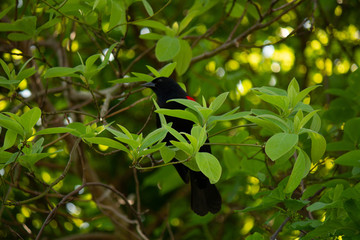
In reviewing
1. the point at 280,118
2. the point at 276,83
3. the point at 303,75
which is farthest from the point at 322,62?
the point at 280,118

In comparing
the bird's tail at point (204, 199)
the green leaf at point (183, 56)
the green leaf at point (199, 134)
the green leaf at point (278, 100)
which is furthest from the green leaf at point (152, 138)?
the bird's tail at point (204, 199)

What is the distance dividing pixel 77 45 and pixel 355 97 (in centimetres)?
307

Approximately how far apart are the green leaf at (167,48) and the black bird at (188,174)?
885mm

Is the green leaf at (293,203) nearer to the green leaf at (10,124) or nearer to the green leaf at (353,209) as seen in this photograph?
the green leaf at (353,209)

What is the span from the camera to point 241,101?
436 centimetres

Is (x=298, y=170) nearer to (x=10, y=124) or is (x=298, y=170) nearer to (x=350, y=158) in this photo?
(x=350, y=158)

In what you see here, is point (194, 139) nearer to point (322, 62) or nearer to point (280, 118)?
point (280, 118)

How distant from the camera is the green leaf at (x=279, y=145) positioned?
1.73 meters

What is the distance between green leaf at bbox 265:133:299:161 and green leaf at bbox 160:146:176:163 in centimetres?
47

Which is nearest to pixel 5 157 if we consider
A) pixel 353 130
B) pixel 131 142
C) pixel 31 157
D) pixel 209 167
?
pixel 31 157

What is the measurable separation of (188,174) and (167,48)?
1531 mm

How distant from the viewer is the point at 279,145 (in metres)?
1.76

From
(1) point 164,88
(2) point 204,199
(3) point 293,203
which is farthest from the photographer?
(1) point 164,88

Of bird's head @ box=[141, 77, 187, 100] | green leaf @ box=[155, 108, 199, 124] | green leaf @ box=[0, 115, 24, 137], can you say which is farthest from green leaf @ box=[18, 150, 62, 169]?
bird's head @ box=[141, 77, 187, 100]
